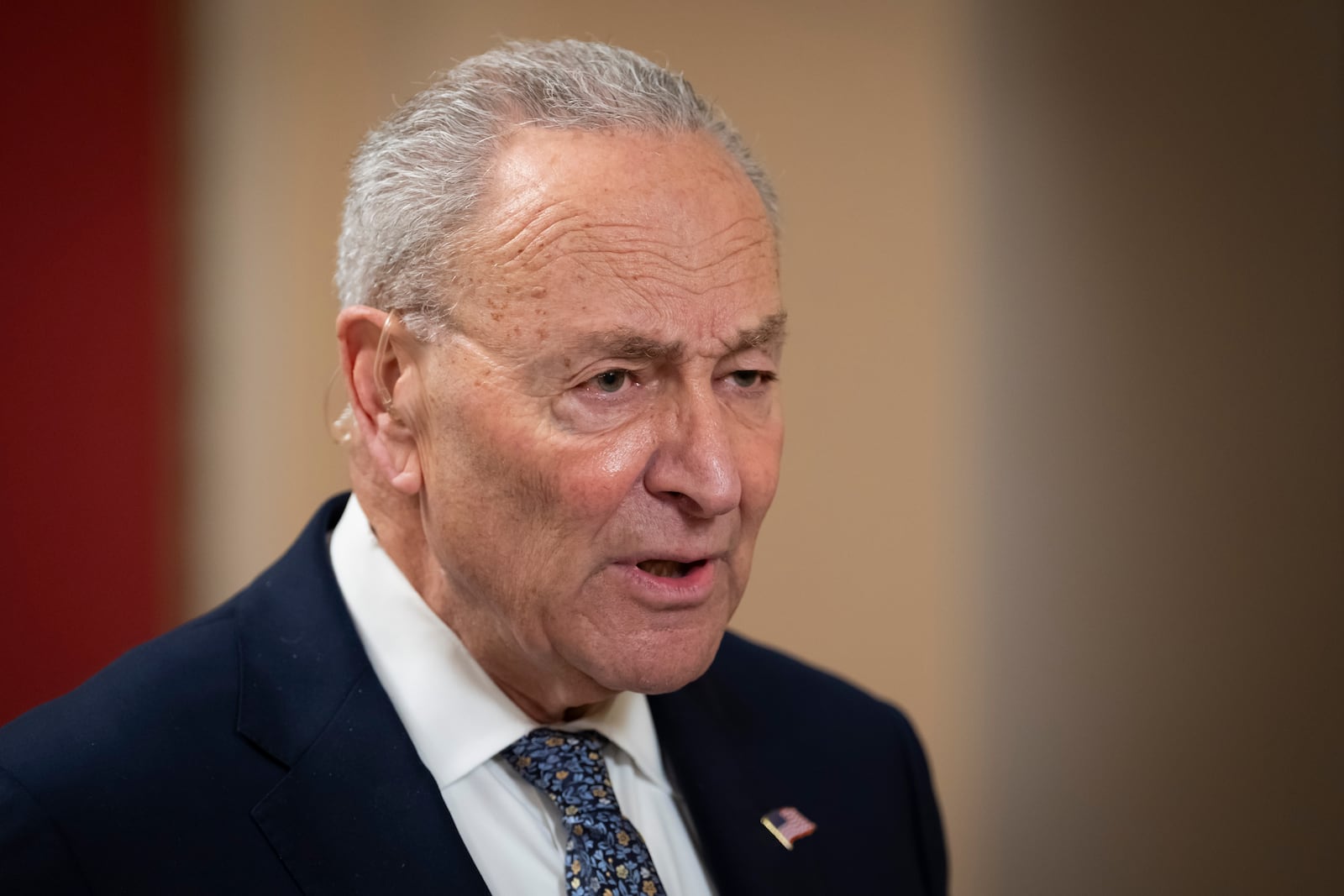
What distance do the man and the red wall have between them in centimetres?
92

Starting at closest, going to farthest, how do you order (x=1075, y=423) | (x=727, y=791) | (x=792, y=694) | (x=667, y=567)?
(x=667, y=567) → (x=727, y=791) → (x=792, y=694) → (x=1075, y=423)

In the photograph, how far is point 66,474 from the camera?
2.38m

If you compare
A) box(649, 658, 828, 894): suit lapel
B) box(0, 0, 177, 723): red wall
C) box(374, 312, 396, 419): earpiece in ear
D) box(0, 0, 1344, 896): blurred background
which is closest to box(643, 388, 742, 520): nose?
box(374, 312, 396, 419): earpiece in ear

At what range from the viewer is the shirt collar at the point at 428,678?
1549mm

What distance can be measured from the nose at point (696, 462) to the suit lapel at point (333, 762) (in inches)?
18.0

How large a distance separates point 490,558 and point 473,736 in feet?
0.80

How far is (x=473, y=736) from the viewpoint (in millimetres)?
1556

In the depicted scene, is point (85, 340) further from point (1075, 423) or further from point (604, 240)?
point (1075, 423)

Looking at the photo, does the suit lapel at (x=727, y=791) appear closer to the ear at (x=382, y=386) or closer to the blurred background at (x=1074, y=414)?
the ear at (x=382, y=386)

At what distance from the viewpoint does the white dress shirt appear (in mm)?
1530

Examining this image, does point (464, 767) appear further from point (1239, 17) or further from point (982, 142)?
point (1239, 17)

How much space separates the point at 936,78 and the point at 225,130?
6.05 ft

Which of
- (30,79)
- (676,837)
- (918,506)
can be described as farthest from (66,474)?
(918,506)

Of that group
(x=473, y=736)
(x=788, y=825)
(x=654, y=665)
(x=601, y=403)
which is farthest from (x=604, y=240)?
(x=788, y=825)
